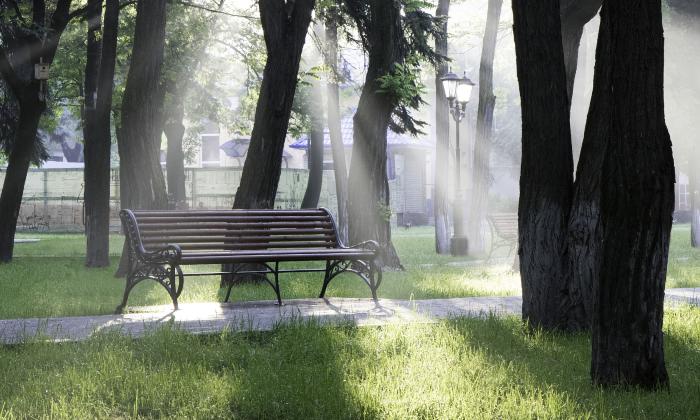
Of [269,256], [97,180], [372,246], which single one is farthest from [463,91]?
[269,256]

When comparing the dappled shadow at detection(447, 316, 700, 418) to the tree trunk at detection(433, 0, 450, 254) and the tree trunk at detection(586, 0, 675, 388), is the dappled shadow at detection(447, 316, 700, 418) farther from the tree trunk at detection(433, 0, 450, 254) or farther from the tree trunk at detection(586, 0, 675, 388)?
the tree trunk at detection(433, 0, 450, 254)

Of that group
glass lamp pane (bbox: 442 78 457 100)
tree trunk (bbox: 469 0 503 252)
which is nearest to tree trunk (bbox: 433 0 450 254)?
tree trunk (bbox: 469 0 503 252)

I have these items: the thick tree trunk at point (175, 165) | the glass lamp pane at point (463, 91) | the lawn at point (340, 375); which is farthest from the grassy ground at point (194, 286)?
the thick tree trunk at point (175, 165)

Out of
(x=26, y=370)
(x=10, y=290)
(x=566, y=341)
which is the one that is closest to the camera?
(x=26, y=370)

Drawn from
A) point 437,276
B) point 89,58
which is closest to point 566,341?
point 437,276

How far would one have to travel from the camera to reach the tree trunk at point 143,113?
46.4ft

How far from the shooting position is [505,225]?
20.0 metres

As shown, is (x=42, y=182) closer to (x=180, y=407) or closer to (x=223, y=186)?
(x=223, y=186)

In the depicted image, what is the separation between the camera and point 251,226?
1083 cm

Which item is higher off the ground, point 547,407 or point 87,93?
point 87,93

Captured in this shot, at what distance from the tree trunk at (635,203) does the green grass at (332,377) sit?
265 mm

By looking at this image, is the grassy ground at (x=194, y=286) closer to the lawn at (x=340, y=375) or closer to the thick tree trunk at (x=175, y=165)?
the lawn at (x=340, y=375)

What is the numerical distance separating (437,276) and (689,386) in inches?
358

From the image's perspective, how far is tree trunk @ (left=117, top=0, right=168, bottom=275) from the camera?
1413cm
